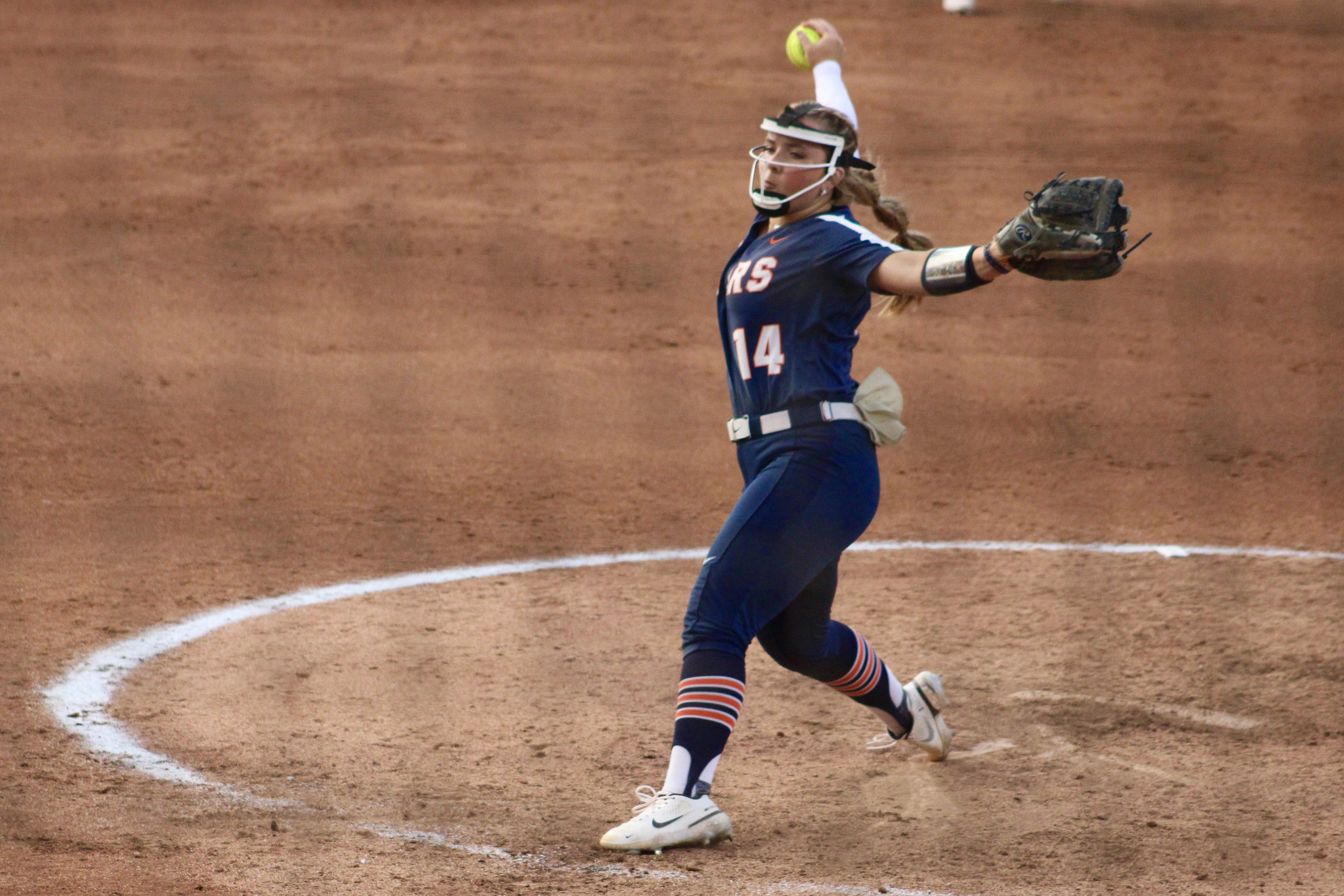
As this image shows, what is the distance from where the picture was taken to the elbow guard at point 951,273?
2.93 meters

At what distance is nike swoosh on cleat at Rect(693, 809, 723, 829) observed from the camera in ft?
10.4

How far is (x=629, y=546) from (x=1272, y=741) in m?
2.60

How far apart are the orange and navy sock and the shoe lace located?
0.03m

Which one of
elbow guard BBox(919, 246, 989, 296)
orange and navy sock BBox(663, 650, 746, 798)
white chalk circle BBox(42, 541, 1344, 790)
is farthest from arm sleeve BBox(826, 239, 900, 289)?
white chalk circle BBox(42, 541, 1344, 790)

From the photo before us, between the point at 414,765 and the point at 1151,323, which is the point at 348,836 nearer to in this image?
the point at 414,765

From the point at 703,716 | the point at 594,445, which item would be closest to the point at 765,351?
the point at 703,716

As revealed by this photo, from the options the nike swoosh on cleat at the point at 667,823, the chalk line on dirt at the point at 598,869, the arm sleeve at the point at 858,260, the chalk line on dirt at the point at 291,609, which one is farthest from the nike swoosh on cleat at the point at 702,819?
the arm sleeve at the point at 858,260

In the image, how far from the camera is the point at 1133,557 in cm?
546

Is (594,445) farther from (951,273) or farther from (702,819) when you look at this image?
(951,273)

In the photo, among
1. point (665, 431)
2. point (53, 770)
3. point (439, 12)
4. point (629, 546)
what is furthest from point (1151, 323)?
point (439, 12)

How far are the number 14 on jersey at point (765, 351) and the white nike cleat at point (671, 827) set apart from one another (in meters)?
0.99

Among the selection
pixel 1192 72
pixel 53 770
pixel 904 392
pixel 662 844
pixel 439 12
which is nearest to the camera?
pixel 662 844

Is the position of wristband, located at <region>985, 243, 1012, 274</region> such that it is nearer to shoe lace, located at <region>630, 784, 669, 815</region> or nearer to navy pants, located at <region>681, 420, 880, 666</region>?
navy pants, located at <region>681, 420, 880, 666</region>

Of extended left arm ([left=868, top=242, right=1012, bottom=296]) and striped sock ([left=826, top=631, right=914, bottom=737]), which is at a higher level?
extended left arm ([left=868, top=242, right=1012, bottom=296])
